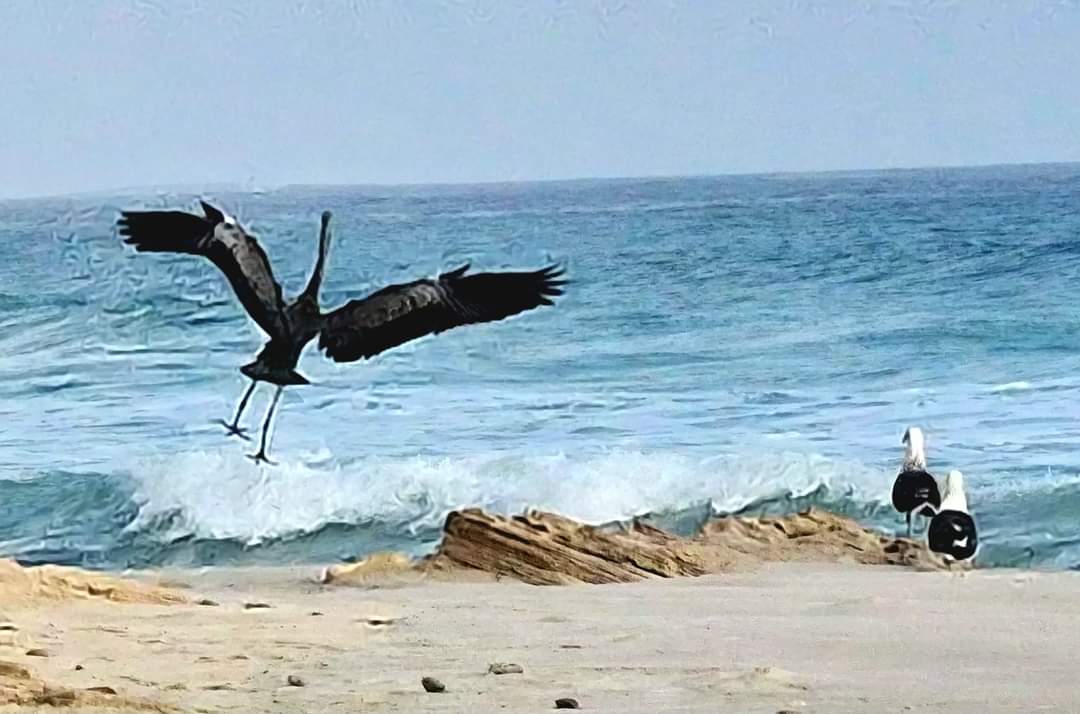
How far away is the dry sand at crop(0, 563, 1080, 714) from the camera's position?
205cm

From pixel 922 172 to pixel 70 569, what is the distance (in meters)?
1.24

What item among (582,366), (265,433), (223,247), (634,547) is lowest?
(634,547)

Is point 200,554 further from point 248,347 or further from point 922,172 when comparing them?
point 922,172

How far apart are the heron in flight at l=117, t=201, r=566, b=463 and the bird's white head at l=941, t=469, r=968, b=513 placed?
544mm

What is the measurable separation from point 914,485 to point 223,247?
0.91m

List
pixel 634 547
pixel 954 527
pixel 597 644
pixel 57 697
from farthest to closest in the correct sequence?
pixel 634 547 < pixel 954 527 < pixel 597 644 < pixel 57 697

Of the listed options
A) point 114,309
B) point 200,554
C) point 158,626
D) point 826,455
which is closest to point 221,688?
point 158,626

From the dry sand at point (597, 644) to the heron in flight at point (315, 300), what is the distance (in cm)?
28

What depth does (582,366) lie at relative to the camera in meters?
2.47

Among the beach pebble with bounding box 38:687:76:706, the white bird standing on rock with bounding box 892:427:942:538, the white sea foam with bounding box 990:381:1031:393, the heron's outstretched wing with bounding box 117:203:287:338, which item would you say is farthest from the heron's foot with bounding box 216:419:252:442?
the white sea foam with bounding box 990:381:1031:393

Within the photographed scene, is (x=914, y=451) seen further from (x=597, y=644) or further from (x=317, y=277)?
(x=317, y=277)

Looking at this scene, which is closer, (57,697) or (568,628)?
(57,697)

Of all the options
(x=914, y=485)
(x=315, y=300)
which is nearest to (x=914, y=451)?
(x=914, y=485)

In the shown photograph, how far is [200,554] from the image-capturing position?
2477 millimetres
